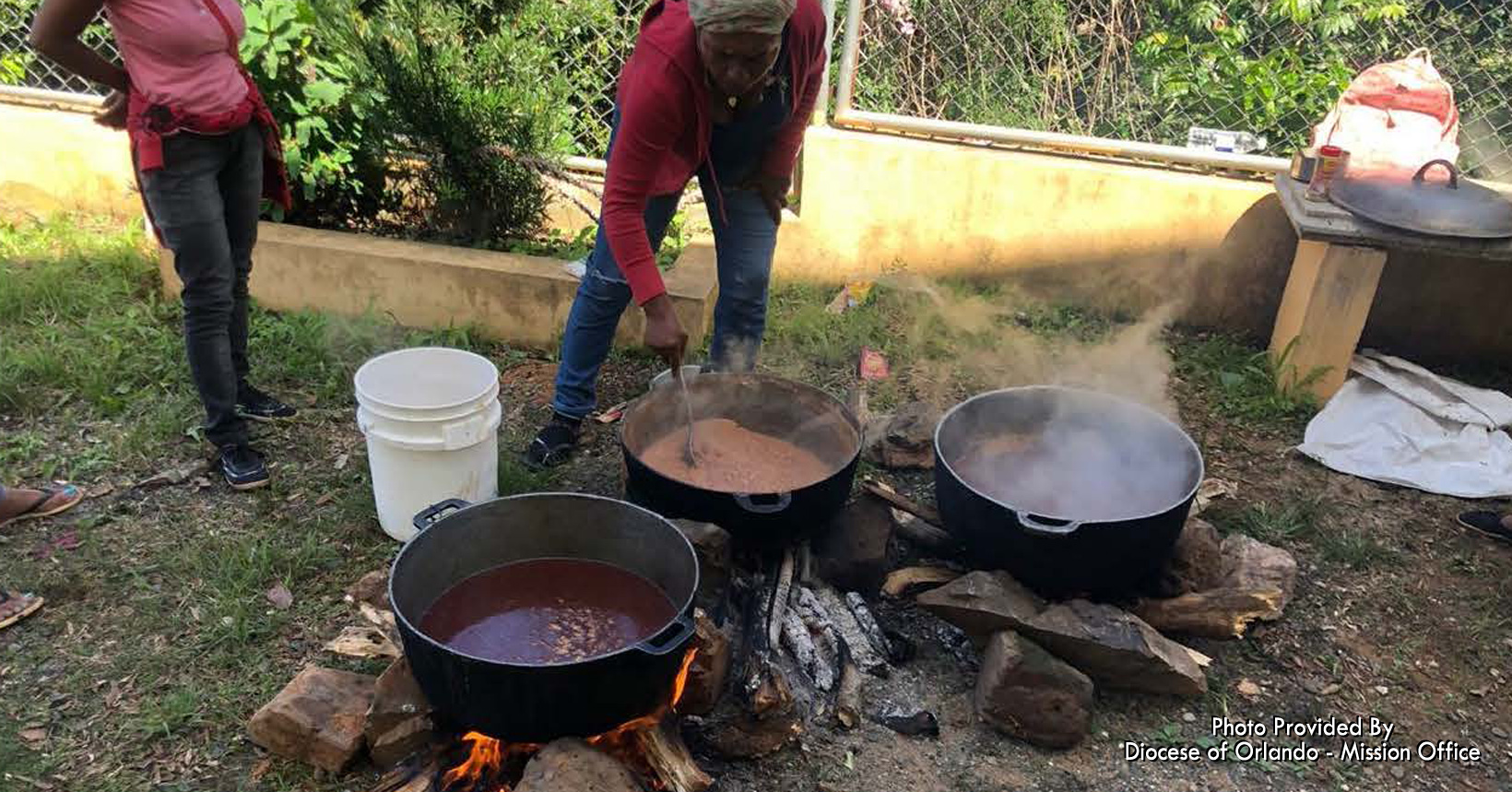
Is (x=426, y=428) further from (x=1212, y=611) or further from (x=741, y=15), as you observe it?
(x=1212, y=611)

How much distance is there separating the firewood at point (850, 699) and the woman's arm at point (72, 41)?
294cm

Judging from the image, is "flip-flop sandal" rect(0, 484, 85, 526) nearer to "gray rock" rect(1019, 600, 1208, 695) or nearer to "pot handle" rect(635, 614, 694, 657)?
"pot handle" rect(635, 614, 694, 657)

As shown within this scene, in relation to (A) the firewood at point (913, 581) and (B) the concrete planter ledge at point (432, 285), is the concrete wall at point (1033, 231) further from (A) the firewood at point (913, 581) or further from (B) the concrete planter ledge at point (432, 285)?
(A) the firewood at point (913, 581)

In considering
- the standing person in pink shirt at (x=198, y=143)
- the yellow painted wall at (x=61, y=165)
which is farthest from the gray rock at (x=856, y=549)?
the yellow painted wall at (x=61, y=165)

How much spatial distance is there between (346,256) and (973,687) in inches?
135

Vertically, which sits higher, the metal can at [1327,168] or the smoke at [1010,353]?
the metal can at [1327,168]

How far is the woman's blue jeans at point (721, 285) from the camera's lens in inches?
145

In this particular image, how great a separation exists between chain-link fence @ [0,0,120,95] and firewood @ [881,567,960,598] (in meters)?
5.43

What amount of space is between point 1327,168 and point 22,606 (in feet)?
17.4

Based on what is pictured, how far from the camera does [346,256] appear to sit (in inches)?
190

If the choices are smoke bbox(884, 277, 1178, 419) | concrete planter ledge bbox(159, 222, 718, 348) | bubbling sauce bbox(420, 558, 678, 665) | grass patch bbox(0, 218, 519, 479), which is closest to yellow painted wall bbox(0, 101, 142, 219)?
grass patch bbox(0, 218, 519, 479)

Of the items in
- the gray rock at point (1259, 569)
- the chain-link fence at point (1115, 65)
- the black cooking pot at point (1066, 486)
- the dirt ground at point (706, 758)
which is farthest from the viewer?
the chain-link fence at point (1115, 65)

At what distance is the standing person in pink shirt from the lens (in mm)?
3201

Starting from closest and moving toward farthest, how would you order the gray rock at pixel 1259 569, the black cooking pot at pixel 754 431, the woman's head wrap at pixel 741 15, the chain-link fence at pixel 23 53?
the woman's head wrap at pixel 741 15 < the black cooking pot at pixel 754 431 < the gray rock at pixel 1259 569 < the chain-link fence at pixel 23 53
